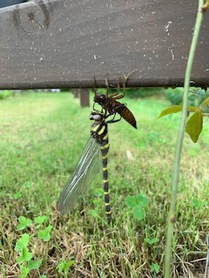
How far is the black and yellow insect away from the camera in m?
1.10

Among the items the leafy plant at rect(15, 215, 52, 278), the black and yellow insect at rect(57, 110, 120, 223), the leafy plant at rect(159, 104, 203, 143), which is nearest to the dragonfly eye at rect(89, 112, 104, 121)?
the black and yellow insect at rect(57, 110, 120, 223)

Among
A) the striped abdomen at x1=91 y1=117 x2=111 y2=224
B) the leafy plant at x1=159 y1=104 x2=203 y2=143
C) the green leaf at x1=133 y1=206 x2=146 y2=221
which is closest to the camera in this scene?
the leafy plant at x1=159 y1=104 x2=203 y2=143

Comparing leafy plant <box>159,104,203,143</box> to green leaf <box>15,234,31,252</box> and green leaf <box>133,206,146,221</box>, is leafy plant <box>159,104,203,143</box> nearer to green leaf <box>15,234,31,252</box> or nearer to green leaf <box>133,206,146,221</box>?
green leaf <box>133,206,146,221</box>

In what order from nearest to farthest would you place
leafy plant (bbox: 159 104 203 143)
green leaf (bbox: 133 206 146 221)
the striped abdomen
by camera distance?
leafy plant (bbox: 159 104 203 143) < green leaf (bbox: 133 206 146 221) < the striped abdomen

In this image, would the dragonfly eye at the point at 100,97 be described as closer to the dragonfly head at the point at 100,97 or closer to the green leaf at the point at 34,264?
the dragonfly head at the point at 100,97

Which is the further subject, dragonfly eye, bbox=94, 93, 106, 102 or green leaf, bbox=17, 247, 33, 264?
dragonfly eye, bbox=94, 93, 106, 102

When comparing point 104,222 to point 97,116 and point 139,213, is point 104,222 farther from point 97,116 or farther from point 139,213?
point 97,116

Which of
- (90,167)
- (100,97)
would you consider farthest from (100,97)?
(90,167)

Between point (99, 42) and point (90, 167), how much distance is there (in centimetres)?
61

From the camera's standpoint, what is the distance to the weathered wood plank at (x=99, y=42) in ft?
2.05

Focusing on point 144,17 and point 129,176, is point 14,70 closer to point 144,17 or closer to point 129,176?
point 144,17

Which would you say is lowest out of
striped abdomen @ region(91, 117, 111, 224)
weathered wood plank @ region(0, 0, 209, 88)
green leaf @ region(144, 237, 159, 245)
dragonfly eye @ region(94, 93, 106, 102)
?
green leaf @ region(144, 237, 159, 245)

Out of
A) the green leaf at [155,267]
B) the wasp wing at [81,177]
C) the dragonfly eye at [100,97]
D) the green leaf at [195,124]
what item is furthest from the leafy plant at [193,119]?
the wasp wing at [81,177]

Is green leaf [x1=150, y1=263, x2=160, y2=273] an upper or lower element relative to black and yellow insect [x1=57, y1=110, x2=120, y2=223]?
lower
